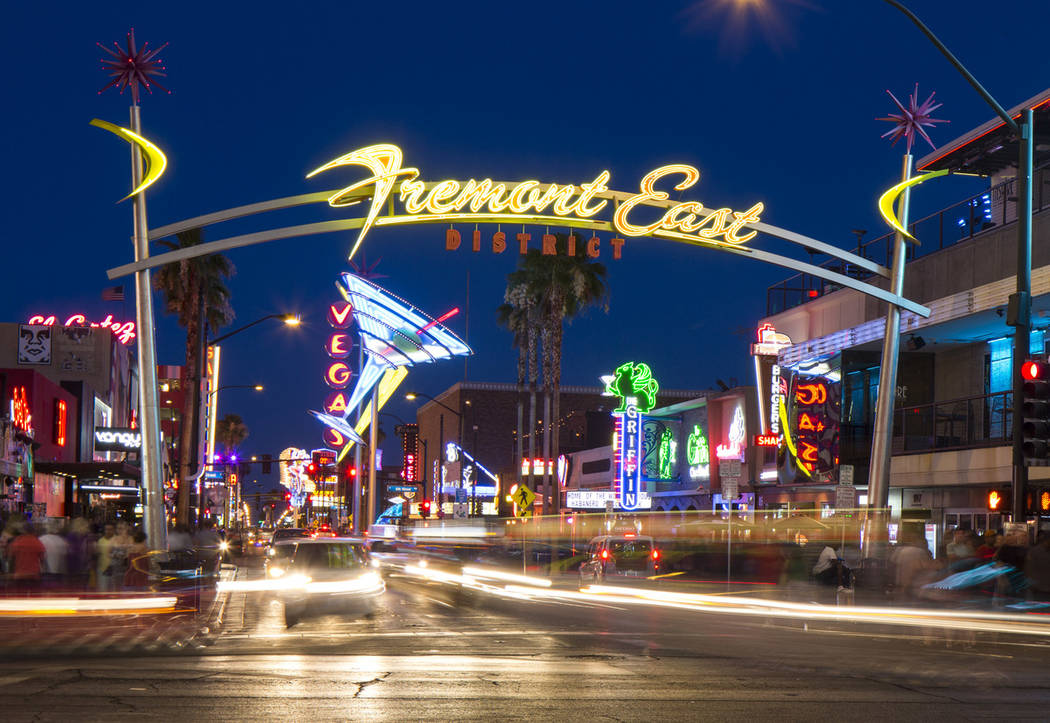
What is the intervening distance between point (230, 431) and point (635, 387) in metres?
91.0

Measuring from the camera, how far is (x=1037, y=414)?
59.4ft

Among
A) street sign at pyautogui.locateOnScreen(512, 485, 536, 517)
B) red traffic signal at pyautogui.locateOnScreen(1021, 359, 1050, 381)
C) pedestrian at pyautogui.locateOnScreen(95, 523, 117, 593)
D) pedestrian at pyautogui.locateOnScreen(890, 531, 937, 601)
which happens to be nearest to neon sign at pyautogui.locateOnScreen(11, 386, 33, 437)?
pedestrian at pyautogui.locateOnScreen(95, 523, 117, 593)

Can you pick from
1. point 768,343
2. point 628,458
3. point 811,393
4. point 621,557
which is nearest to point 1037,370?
point 621,557

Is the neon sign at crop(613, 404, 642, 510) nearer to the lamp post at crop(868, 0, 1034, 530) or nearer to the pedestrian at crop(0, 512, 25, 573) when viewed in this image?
the pedestrian at crop(0, 512, 25, 573)

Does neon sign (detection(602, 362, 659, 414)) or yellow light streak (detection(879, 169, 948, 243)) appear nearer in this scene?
yellow light streak (detection(879, 169, 948, 243))

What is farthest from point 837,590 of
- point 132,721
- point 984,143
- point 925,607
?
point 132,721

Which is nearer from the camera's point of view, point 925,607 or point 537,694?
point 537,694

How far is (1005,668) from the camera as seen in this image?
14805mm

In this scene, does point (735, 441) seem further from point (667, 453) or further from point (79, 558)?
point (79, 558)

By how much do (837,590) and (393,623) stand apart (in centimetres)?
1051

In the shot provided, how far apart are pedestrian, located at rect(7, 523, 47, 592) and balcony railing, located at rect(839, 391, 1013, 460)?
2204 centimetres

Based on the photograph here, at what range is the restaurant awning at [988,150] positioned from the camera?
3127 cm

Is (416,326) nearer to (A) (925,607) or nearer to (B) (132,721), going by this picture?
(A) (925,607)

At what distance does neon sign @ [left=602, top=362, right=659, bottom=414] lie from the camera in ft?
174
